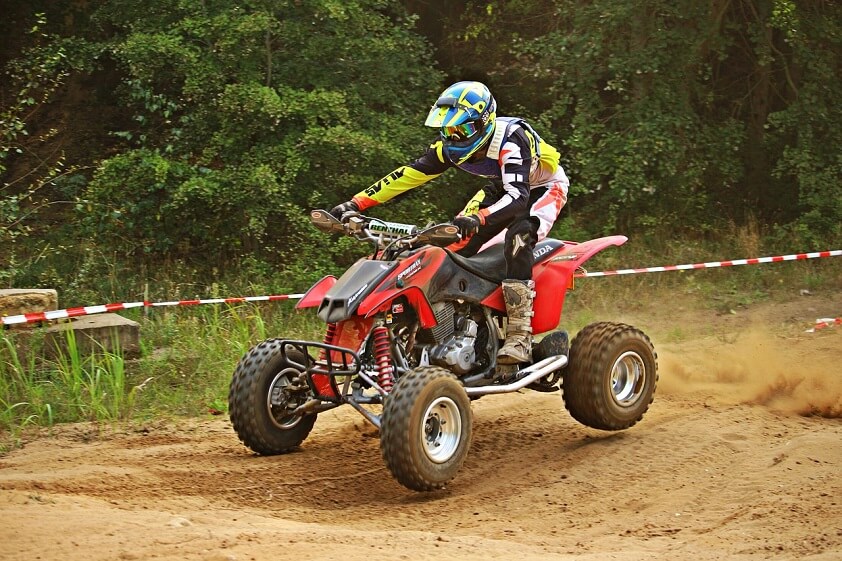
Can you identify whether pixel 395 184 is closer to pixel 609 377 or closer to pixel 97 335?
pixel 609 377

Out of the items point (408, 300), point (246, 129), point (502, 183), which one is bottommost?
point (408, 300)

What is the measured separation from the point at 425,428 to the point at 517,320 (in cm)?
128

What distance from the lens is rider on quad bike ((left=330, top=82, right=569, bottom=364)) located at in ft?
22.7

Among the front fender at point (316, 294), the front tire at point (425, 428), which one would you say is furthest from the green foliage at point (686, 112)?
the front tire at point (425, 428)

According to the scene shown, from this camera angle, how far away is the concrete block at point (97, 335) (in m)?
8.96

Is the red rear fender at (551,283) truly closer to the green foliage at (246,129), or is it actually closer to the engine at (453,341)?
the engine at (453,341)

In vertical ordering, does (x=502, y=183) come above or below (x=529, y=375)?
above

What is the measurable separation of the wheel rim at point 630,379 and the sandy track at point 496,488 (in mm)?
272

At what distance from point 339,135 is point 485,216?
6587 millimetres

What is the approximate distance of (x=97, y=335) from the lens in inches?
360

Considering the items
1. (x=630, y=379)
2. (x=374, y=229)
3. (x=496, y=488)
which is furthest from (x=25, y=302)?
(x=630, y=379)

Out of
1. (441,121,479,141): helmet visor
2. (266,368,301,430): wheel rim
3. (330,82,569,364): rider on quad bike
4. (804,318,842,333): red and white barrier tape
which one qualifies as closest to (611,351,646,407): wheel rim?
(330,82,569,364): rider on quad bike

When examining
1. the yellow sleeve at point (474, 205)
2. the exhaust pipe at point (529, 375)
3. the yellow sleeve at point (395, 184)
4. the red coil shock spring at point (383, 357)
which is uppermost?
the yellow sleeve at point (395, 184)

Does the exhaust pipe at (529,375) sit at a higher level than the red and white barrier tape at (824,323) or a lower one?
higher
